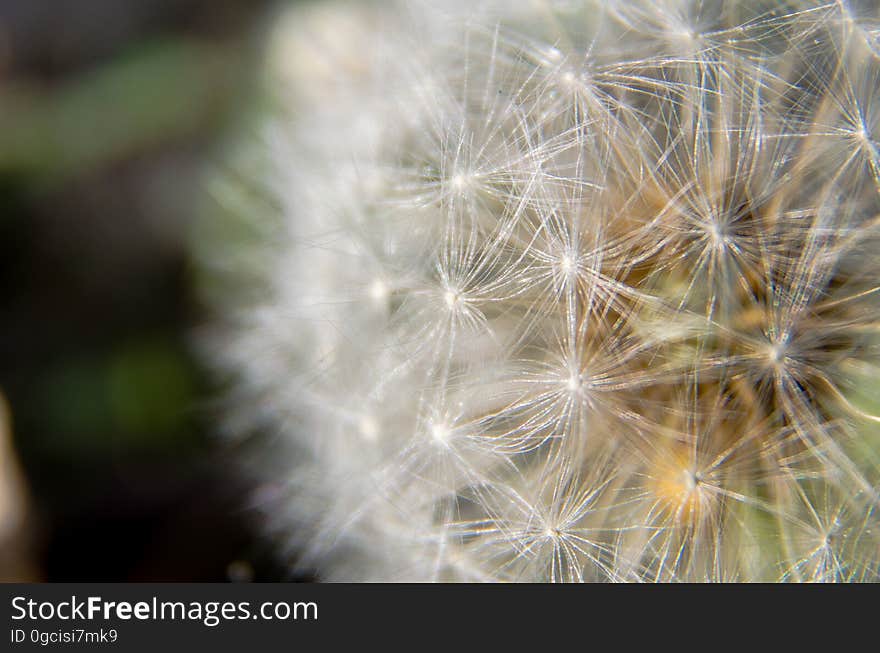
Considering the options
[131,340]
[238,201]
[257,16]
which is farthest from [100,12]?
[131,340]

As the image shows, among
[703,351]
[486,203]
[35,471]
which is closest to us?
[703,351]

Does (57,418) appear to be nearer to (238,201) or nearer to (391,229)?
(238,201)

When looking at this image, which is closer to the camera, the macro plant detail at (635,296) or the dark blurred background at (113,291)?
the macro plant detail at (635,296)

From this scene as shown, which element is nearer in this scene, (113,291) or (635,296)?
(635,296)

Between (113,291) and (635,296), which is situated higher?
(113,291)

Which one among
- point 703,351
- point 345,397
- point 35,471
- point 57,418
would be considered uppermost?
point 57,418
